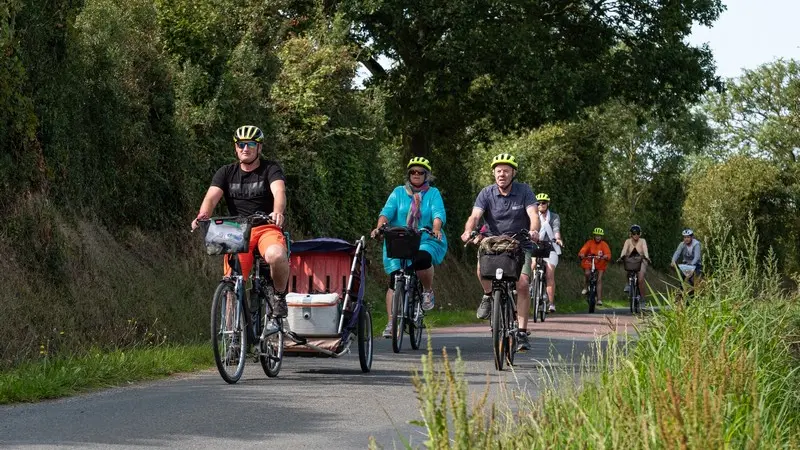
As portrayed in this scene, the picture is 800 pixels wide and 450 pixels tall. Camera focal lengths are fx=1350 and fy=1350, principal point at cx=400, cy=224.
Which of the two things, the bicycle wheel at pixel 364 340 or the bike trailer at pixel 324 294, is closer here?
the bike trailer at pixel 324 294

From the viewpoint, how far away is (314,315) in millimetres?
11336

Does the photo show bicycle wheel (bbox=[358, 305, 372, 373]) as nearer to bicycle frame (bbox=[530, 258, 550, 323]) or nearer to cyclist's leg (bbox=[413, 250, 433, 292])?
cyclist's leg (bbox=[413, 250, 433, 292])

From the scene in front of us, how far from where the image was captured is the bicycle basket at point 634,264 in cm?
2705

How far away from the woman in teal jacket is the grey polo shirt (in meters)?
1.07

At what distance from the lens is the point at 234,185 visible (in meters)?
10.8

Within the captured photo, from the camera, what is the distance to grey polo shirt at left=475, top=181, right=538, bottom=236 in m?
12.8

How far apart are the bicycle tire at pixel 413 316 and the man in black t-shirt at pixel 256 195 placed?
3233 mm

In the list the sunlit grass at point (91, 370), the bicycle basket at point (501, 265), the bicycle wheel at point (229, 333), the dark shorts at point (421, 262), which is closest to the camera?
the sunlit grass at point (91, 370)

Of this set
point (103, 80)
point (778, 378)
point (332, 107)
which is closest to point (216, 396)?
point (778, 378)

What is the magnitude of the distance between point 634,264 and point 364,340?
53.6 ft

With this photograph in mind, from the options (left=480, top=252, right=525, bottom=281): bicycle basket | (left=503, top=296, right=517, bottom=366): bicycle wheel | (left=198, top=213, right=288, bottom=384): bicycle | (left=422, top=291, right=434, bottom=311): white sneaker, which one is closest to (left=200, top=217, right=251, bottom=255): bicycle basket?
(left=198, top=213, right=288, bottom=384): bicycle

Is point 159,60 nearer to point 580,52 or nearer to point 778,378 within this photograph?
point 778,378

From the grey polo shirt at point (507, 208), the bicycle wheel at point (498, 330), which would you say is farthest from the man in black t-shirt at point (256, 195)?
the grey polo shirt at point (507, 208)

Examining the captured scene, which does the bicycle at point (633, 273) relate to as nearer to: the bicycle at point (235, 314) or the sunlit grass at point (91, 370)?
the sunlit grass at point (91, 370)
